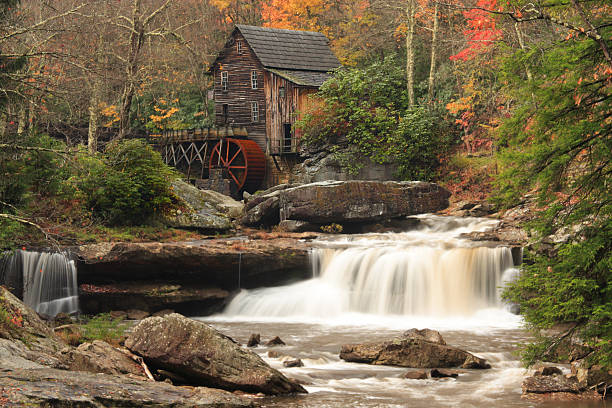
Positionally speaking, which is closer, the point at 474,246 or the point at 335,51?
the point at 474,246

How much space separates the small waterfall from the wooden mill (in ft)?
62.9

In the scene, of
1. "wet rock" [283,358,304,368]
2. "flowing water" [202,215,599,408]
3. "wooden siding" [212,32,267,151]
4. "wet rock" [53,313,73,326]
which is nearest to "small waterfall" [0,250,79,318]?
"wet rock" [53,313,73,326]

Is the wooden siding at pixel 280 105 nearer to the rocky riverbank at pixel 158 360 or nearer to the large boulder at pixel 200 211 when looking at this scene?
the large boulder at pixel 200 211

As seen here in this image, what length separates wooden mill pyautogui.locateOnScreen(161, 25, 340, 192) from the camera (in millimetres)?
34938

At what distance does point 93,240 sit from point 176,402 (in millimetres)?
12160

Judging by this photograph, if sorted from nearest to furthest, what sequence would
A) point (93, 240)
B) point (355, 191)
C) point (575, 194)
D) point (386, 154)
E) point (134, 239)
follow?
point (575, 194), point (93, 240), point (134, 239), point (355, 191), point (386, 154)

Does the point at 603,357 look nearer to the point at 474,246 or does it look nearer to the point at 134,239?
the point at 474,246

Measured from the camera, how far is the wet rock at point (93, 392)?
541cm

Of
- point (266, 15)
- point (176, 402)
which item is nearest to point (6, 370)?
point (176, 402)

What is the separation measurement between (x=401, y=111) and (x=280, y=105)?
7084 millimetres

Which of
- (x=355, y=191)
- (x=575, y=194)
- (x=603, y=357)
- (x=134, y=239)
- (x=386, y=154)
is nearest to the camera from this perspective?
(x=603, y=357)

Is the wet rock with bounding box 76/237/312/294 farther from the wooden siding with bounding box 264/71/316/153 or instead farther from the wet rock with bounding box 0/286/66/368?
the wooden siding with bounding box 264/71/316/153

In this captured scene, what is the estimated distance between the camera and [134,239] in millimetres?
18922

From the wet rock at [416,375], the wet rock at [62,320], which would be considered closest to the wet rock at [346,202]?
the wet rock at [62,320]
